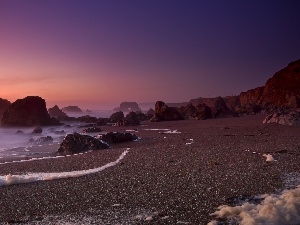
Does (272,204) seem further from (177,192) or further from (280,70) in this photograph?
(280,70)

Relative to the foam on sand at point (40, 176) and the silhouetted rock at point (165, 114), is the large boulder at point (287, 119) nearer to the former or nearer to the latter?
the silhouetted rock at point (165, 114)

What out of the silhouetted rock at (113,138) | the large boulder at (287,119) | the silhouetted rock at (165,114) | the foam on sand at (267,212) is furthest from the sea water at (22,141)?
the large boulder at (287,119)

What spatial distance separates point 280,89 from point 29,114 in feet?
120

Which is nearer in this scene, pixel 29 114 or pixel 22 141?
pixel 22 141

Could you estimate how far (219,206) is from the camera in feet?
17.0

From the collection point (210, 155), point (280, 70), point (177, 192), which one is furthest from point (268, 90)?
point (177, 192)

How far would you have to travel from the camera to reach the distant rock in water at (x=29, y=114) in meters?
46.3

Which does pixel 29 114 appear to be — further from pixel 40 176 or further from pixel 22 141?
pixel 40 176

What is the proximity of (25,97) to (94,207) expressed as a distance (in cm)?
4658

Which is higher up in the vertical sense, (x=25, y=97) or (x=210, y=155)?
(x=25, y=97)

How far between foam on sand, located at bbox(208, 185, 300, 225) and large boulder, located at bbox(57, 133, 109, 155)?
9.37 metres

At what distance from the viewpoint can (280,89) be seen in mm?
53562

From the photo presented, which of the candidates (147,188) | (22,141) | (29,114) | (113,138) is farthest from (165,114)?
(147,188)

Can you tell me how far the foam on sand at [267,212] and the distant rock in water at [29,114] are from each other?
43039mm
